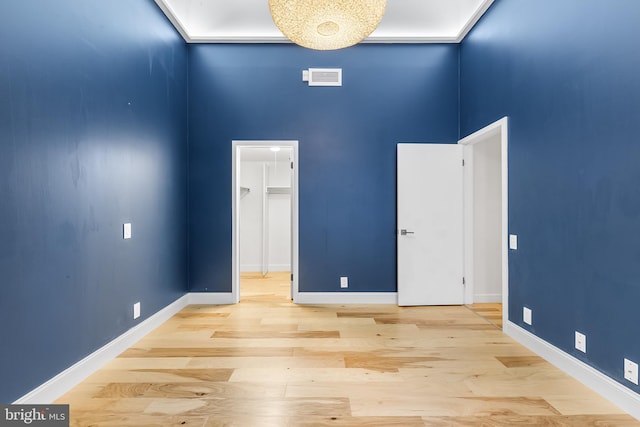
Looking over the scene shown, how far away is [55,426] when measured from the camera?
1.72 m

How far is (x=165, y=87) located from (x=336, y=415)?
3449mm

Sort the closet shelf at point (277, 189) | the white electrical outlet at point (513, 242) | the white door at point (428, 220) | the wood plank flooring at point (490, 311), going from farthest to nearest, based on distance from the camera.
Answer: the closet shelf at point (277, 189) < the white door at point (428, 220) < the wood plank flooring at point (490, 311) < the white electrical outlet at point (513, 242)

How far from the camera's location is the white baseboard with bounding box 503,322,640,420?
1.81 m

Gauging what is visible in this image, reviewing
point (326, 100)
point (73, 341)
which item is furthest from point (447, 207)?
point (73, 341)

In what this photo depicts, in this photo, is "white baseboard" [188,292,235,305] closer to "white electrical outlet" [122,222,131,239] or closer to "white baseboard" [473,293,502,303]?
"white electrical outlet" [122,222,131,239]

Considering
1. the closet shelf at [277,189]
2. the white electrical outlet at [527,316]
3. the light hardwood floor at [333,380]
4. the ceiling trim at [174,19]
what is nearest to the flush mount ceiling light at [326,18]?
the ceiling trim at [174,19]

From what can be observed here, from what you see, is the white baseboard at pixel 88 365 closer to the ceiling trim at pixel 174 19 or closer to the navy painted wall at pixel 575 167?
the ceiling trim at pixel 174 19

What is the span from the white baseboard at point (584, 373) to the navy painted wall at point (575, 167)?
0.17 ft

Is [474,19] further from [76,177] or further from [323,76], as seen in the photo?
[76,177]

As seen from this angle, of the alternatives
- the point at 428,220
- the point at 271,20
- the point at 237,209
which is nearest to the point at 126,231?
the point at 237,209

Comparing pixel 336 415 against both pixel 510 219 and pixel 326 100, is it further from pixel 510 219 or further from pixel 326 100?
pixel 326 100

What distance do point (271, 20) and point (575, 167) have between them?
11.1ft

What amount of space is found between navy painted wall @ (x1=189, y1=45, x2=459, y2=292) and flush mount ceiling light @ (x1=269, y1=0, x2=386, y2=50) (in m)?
1.58

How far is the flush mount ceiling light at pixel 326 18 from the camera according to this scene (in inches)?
83.0
